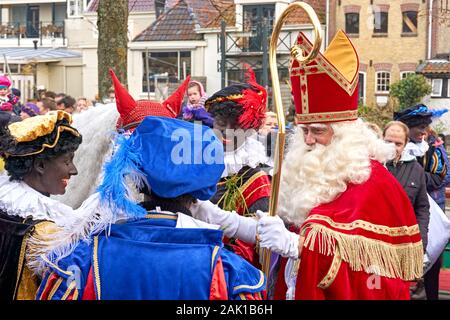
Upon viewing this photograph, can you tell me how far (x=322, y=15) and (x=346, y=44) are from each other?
29331 millimetres

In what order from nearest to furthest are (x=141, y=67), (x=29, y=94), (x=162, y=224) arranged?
(x=162, y=224), (x=29, y=94), (x=141, y=67)

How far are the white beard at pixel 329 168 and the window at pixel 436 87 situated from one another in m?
26.7

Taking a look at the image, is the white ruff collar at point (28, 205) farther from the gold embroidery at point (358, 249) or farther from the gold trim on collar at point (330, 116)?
the gold trim on collar at point (330, 116)

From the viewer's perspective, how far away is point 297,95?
14.3 ft

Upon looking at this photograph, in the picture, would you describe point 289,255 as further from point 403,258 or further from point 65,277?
point 65,277

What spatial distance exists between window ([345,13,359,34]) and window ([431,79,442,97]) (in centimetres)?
422

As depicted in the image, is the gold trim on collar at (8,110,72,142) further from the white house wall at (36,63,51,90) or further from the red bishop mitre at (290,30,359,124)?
the white house wall at (36,63,51,90)

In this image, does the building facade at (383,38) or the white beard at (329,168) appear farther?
the building facade at (383,38)

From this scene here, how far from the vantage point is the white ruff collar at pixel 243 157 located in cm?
468

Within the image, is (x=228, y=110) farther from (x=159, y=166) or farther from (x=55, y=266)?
(x=55, y=266)

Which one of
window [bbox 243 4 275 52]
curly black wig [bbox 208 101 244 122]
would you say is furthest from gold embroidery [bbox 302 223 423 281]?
window [bbox 243 4 275 52]

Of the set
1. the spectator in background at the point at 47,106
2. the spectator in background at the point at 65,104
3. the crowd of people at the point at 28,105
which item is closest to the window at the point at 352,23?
the crowd of people at the point at 28,105

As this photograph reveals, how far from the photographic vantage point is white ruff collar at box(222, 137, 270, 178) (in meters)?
4.68

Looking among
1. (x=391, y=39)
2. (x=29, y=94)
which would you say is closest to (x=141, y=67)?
(x=29, y=94)
